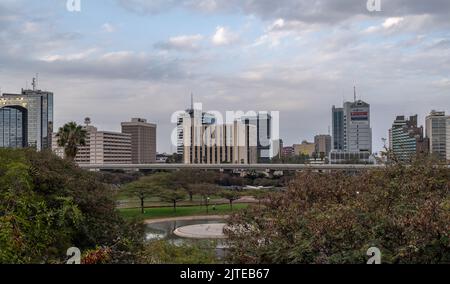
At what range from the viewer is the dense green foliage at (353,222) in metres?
5.38

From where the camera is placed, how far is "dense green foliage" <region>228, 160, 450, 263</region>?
5.38 m

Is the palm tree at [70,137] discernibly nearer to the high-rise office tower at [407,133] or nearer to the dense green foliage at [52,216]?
the dense green foliage at [52,216]

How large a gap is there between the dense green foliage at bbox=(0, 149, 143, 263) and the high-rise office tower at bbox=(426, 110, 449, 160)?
12.7 metres

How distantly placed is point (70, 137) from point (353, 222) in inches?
894

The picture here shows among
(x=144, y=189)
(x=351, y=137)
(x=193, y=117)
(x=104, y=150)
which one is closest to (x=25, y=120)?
(x=193, y=117)

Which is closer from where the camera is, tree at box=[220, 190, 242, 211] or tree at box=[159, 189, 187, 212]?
tree at box=[159, 189, 187, 212]

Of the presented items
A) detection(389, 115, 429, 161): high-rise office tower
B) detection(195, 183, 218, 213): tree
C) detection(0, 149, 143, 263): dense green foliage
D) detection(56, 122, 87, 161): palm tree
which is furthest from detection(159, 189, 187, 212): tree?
detection(0, 149, 143, 263): dense green foliage

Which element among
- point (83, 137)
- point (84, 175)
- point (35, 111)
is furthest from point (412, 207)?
point (83, 137)

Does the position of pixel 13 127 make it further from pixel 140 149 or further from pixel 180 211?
pixel 180 211

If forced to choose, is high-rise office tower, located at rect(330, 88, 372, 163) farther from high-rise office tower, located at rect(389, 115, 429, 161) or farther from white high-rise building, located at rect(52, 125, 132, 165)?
white high-rise building, located at rect(52, 125, 132, 165)

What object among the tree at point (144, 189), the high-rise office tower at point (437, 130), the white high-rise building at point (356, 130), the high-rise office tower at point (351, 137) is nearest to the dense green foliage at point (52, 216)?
the white high-rise building at point (356, 130)

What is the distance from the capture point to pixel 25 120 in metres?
21.3
